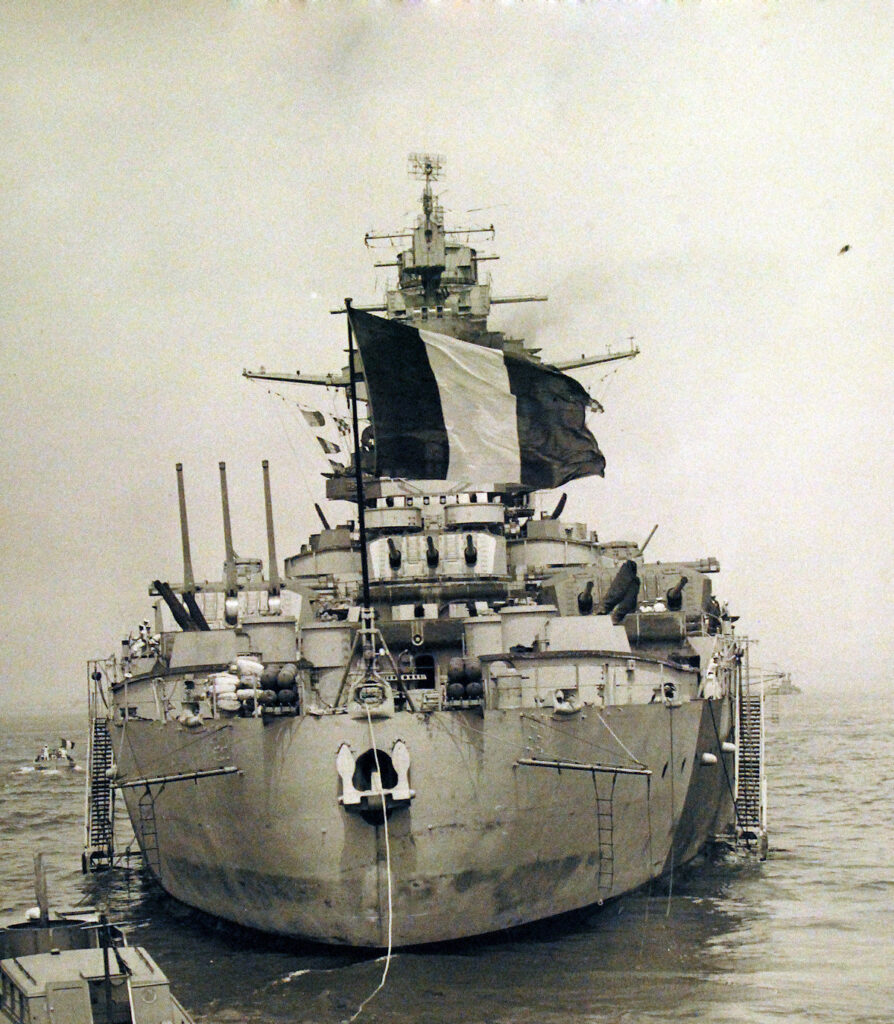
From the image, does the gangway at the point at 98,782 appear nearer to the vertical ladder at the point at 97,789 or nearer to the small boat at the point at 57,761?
the vertical ladder at the point at 97,789

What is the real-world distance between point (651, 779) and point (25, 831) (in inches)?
738

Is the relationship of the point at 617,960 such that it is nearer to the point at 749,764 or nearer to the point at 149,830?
the point at 149,830

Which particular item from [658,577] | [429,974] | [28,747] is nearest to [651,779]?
[429,974]

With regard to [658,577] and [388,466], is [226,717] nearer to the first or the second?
[388,466]

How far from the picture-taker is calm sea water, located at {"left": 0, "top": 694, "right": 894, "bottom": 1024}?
1619 cm

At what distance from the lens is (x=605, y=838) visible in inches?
762

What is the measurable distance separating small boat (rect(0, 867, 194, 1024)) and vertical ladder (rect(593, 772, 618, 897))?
23.4 feet

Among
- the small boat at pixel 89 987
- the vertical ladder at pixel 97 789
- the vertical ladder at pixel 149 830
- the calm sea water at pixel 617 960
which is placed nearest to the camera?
the small boat at pixel 89 987

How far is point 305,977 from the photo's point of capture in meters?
17.4

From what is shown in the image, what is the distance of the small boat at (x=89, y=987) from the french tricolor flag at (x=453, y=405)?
29.3 feet

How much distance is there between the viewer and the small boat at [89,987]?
482 inches

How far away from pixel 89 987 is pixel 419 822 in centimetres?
585

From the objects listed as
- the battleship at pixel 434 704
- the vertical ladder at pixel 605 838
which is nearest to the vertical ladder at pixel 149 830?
the battleship at pixel 434 704

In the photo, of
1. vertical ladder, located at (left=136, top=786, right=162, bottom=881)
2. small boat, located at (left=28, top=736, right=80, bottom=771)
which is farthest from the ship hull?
small boat, located at (left=28, top=736, right=80, bottom=771)
